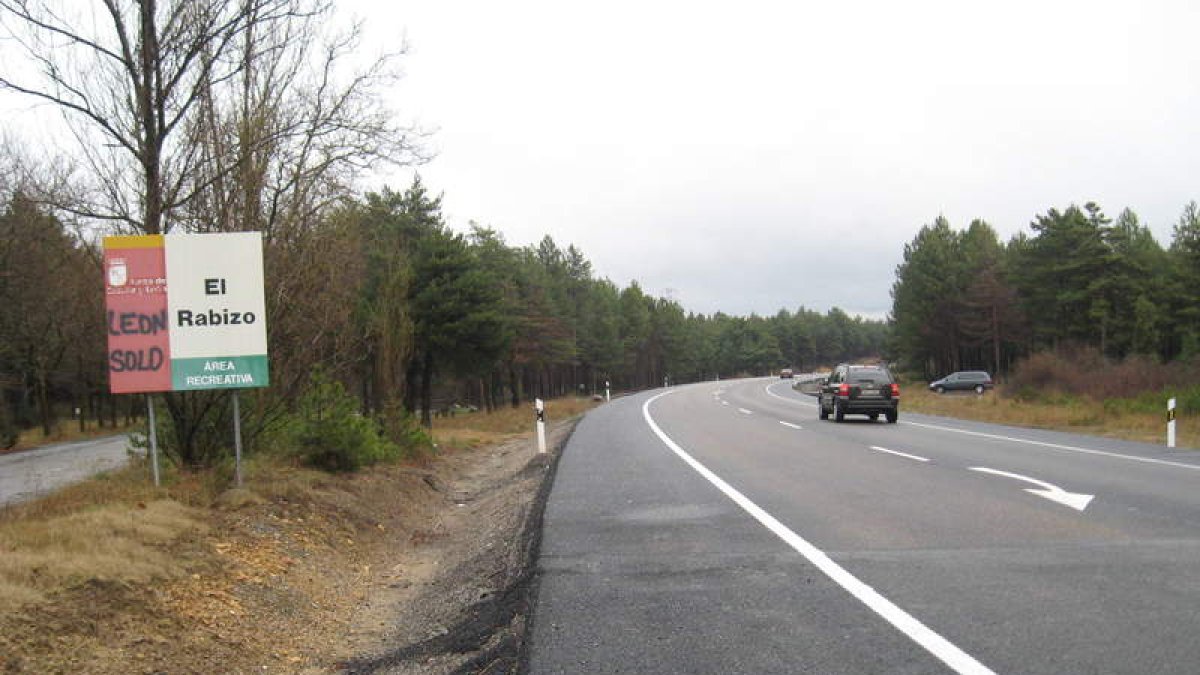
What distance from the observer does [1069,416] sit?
88.3 ft

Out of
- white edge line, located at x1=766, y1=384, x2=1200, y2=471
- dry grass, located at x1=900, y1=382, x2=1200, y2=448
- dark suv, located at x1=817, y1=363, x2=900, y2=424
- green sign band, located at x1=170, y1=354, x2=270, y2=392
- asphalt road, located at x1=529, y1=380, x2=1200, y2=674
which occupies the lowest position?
dry grass, located at x1=900, y1=382, x2=1200, y2=448

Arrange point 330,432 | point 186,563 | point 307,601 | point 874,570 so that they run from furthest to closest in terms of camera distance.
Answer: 1. point 330,432
2. point 307,601
3. point 186,563
4. point 874,570

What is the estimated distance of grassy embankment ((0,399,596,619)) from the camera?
596 centimetres

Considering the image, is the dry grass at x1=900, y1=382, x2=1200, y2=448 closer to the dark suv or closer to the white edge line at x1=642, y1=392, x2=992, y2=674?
the dark suv

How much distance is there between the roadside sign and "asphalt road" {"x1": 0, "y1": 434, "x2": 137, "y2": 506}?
3344 millimetres

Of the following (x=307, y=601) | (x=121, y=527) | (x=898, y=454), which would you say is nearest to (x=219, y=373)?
(x=121, y=527)

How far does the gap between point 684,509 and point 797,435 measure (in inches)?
454

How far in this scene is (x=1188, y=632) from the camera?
16.0 feet

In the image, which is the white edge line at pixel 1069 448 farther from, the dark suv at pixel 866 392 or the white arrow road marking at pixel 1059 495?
the white arrow road marking at pixel 1059 495

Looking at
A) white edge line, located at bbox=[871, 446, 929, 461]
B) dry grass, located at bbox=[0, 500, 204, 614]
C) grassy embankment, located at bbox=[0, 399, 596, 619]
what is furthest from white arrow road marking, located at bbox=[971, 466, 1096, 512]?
dry grass, located at bbox=[0, 500, 204, 614]

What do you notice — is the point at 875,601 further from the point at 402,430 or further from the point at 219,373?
the point at 402,430

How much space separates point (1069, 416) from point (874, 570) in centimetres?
2374

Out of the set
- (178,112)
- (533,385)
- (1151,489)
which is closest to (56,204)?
(178,112)

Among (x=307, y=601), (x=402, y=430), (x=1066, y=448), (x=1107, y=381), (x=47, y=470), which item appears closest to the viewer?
(x=307, y=601)
